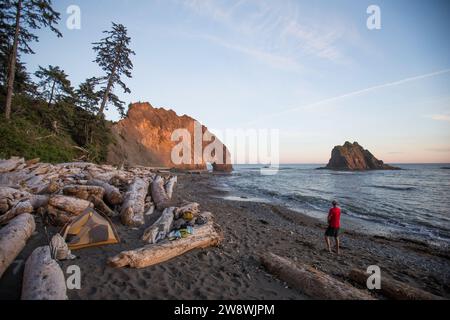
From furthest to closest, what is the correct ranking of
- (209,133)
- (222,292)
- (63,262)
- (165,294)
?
(209,133) → (63,262) → (222,292) → (165,294)

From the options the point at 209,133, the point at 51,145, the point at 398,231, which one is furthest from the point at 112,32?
the point at 209,133

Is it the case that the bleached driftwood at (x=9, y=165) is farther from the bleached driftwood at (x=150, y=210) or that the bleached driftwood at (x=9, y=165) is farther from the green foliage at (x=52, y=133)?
the bleached driftwood at (x=150, y=210)

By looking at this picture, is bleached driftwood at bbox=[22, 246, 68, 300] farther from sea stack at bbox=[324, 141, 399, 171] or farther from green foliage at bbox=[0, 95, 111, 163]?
sea stack at bbox=[324, 141, 399, 171]

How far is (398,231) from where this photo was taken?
11.3 meters

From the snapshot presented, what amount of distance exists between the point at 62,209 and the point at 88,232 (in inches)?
59.3

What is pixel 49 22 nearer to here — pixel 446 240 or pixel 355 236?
pixel 355 236

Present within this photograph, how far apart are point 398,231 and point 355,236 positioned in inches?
132

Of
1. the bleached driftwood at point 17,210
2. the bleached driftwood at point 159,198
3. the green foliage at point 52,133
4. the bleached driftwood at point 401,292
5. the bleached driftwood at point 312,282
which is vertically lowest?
the bleached driftwood at point 401,292

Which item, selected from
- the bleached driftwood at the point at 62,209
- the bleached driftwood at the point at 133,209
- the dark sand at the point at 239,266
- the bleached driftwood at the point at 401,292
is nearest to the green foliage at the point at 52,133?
the bleached driftwood at the point at 62,209

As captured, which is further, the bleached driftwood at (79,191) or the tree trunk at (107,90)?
the tree trunk at (107,90)

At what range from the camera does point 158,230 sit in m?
6.29

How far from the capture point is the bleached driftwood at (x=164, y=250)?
4551 millimetres

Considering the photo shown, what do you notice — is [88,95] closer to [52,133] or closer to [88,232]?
[52,133]
